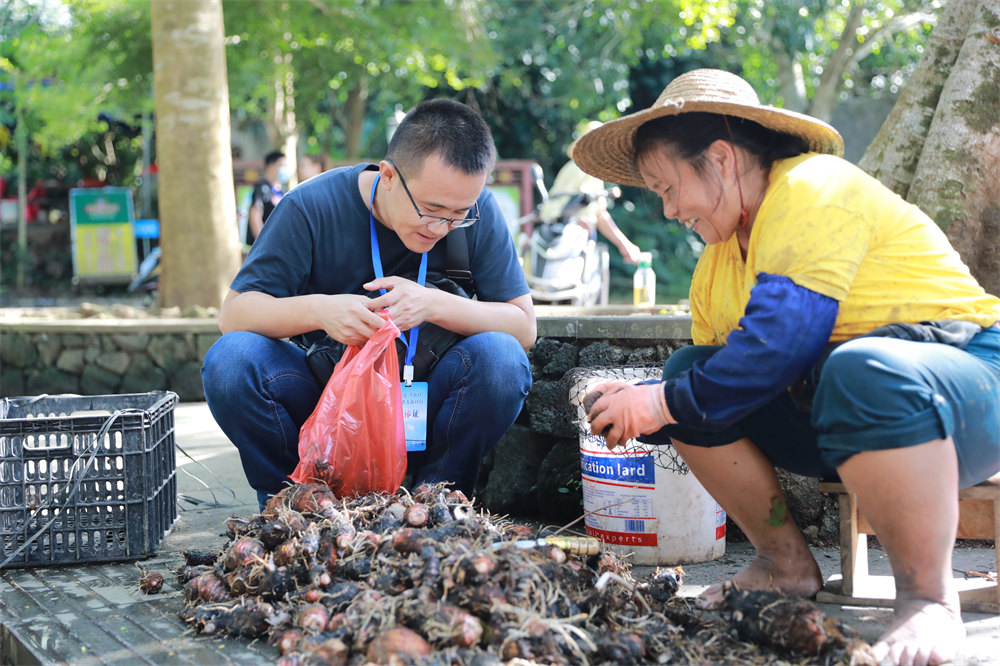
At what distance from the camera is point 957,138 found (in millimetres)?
3748

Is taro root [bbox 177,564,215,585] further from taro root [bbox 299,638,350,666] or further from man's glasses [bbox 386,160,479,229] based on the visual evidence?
man's glasses [bbox 386,160,479,229]

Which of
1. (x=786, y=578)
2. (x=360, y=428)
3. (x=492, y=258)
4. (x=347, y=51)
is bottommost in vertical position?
(x=786, y=578)

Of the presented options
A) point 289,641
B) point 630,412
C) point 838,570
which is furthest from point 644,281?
point 289,641

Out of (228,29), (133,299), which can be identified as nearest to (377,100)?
(228,29)

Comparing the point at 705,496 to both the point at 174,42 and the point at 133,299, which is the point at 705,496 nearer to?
the point at 174,42

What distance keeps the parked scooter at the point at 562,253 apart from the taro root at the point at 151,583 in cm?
657

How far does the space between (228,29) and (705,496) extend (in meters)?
12.8

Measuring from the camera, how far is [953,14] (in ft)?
13.4

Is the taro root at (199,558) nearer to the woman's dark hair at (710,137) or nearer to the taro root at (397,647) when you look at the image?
the taro root at (397,647)

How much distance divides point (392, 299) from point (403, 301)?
0.11 ft

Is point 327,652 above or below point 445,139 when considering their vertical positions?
below

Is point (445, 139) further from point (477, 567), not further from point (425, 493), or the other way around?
point (477, 567)

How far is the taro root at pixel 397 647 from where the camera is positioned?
6.23 feet

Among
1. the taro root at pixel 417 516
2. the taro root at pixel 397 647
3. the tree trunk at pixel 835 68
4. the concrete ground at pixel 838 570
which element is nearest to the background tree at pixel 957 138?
the concrete ground at pixel 838 570
